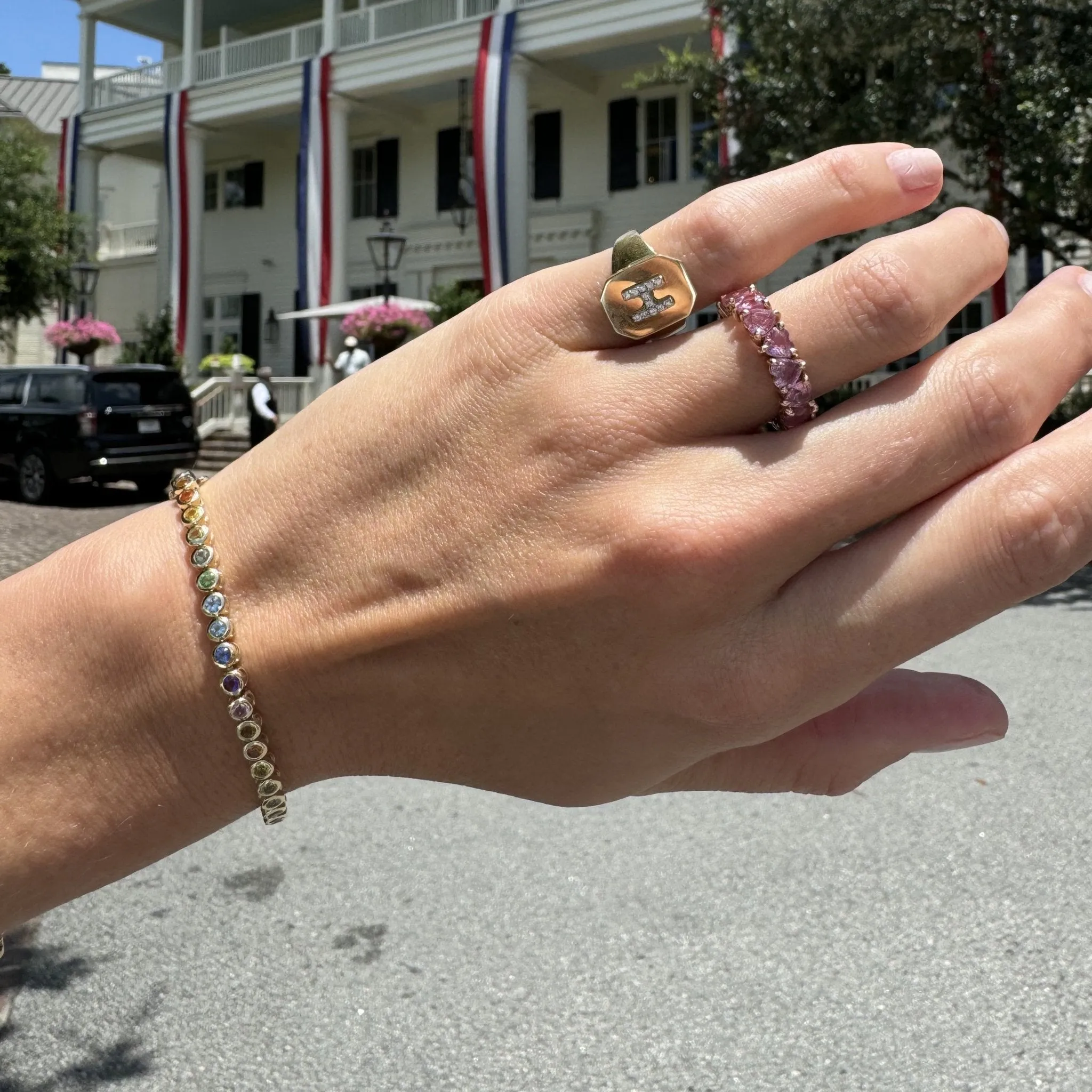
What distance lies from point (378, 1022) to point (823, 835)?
197 cm

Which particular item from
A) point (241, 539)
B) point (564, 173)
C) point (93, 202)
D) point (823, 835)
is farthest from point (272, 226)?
point (241, 539)

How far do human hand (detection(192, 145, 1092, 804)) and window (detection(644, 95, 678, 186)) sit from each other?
23.2 metres

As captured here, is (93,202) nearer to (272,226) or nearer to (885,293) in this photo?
(272,226)

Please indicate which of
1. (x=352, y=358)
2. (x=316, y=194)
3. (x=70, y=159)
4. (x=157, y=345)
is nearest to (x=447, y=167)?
(x=316, y=194)

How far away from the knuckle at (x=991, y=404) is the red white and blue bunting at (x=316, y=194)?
2297cm

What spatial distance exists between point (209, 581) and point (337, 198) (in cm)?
2365

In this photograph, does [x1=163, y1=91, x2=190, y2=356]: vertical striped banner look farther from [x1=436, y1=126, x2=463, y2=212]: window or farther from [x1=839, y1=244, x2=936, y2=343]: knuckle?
[x1=839, y1=244, x2=936, y2=343]: knuckle

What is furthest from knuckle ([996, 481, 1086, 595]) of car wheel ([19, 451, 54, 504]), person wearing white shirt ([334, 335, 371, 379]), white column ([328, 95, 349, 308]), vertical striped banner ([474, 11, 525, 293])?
white column ([328, 95, 349, 308])

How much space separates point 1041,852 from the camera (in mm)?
4086

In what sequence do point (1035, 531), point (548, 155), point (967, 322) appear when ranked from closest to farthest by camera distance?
point (1035, 531) < point (967, 322) < point (548, 155)

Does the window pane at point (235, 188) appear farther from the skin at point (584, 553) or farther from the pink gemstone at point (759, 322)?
the pink gemstone at point (759, 322)

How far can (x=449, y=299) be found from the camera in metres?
21.7

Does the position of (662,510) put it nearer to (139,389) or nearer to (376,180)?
(139,389)

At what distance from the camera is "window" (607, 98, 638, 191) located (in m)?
23.3
